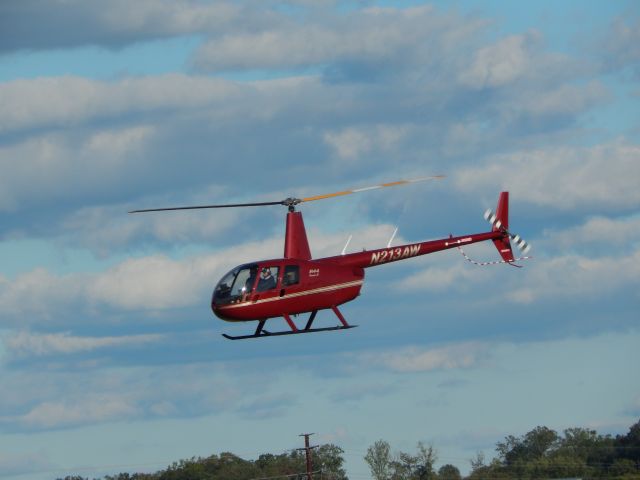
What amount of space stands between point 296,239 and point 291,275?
2966 millimetres

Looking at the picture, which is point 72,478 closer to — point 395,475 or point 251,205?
point 395,475

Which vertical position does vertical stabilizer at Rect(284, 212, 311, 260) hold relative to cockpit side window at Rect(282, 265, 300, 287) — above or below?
above

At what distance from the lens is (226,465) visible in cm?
16962

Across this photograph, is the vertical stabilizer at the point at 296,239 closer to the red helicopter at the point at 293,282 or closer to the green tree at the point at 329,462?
the red helicopter at the point at 293,282

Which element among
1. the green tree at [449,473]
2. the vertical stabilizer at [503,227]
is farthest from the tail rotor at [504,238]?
the green tree at [449,473]

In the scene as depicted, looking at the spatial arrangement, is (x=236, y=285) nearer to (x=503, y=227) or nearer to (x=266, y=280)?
(x=266, y=280)

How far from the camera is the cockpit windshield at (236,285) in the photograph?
62.5 meters

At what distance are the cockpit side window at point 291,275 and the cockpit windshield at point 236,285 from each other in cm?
143

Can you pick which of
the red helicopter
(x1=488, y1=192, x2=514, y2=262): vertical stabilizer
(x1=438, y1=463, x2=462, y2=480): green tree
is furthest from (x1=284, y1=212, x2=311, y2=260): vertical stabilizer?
(x1=438, y1=463, x2=462, y2=480): green tree

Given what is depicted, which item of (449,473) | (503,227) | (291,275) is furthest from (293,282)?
(449,473)

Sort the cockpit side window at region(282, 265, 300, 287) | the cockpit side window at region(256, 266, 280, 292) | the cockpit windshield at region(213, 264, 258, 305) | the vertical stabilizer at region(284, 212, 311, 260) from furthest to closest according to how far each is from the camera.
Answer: the vertical stabilizer at region(284, 212, 311, 260)
the cockpit side window at region(282, 265, 300, 287)
the cockpit side window at region(256, 266, 280, 292)
the cockpit windshield at region(213, 264, 258, 305)

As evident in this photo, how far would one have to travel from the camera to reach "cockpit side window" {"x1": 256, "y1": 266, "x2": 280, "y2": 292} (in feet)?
206

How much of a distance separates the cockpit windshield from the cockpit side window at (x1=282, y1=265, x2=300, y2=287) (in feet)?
4.70

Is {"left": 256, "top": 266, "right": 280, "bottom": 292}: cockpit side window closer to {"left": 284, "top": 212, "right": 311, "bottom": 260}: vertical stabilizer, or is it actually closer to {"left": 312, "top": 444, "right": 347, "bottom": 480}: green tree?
{"left": 284, "top": 212, "right": 311, "bottom": 260}: vertical stabilizer
